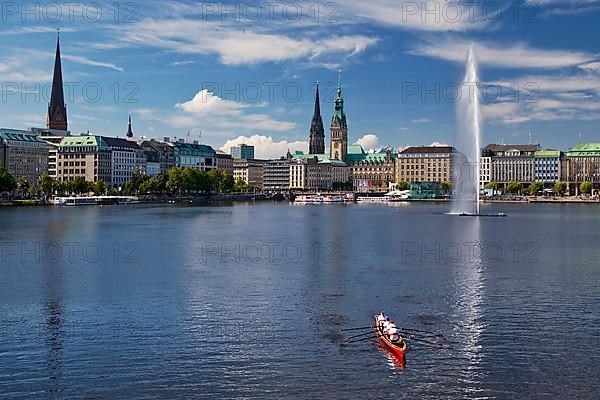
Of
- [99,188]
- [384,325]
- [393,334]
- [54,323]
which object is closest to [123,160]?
[99,188]

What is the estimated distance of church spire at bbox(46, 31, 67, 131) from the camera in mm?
177875

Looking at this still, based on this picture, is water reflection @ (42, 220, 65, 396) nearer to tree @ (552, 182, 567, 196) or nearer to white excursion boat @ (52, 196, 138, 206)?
white excursion boat @ (52, 196, 138, 206)

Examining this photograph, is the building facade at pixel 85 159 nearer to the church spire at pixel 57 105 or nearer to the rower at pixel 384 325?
the church spire at pixel 57 105

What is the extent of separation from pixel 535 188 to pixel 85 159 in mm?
112375

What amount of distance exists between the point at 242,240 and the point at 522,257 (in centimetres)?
2237

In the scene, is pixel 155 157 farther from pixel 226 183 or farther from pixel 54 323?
pixel 54 323

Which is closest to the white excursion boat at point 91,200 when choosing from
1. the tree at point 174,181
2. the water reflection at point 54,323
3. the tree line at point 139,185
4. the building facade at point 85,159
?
the tree line at point 139,185

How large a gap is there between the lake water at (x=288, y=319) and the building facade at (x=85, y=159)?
121 meters

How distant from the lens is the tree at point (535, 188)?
19225 cm

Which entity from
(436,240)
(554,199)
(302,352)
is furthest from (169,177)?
(302,352)

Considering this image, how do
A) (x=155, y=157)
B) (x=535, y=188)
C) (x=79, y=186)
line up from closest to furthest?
1. (x=79, y=186)
2. (x=535, y=188)
3. (x=155, y=157)

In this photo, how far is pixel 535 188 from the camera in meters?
192

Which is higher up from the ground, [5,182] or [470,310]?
[5,182]

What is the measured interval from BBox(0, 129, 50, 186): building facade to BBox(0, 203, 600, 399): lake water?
4477 inches
